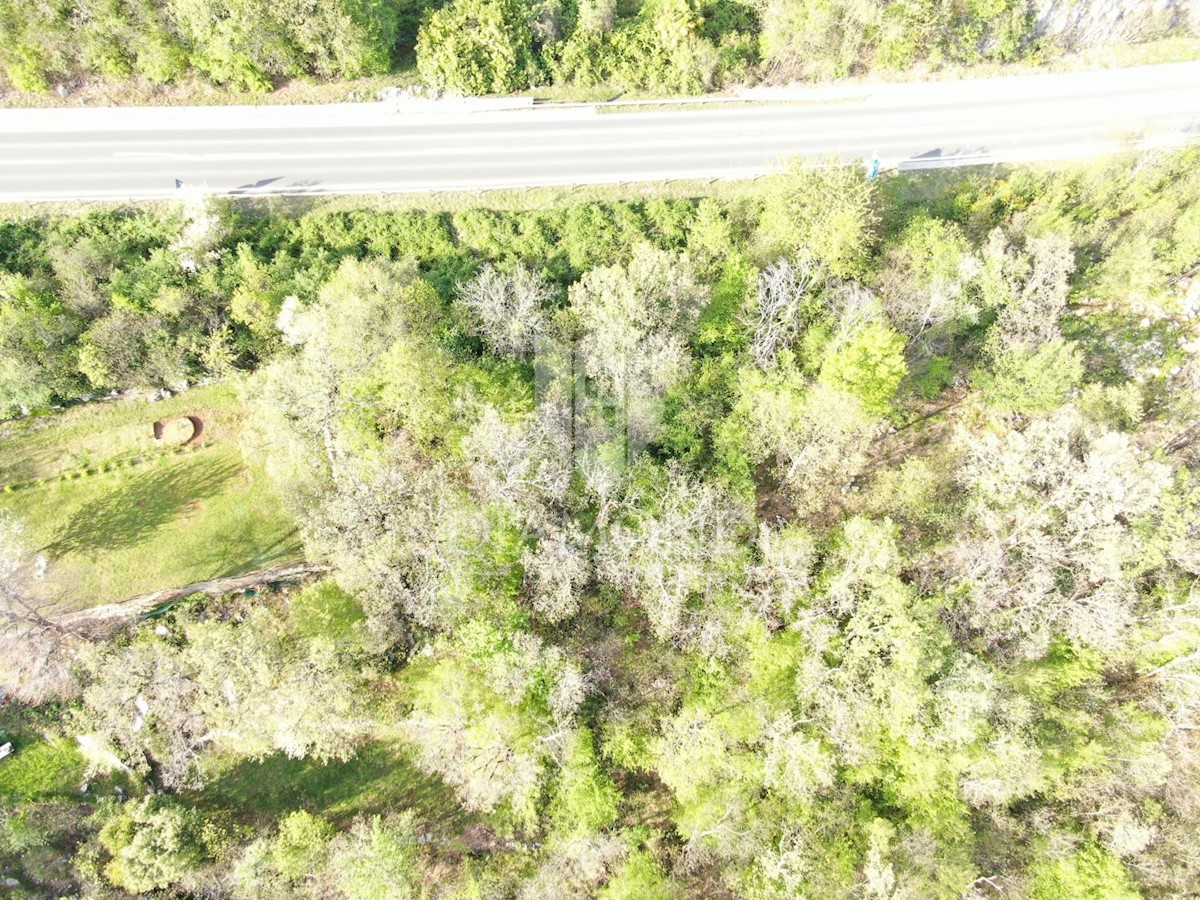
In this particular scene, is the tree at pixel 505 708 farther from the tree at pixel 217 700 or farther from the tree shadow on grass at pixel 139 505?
the tree shadow on grass at pixel 139 505

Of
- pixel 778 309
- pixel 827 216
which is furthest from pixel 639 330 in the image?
pixel 827 216

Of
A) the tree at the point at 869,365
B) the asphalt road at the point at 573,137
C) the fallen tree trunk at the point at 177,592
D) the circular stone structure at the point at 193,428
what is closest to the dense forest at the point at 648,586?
the tree at the point at 869,365

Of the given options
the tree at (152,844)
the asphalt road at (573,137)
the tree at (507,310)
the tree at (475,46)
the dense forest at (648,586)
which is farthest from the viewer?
the tree at (475,46)

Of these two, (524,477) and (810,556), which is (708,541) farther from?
(524,477)

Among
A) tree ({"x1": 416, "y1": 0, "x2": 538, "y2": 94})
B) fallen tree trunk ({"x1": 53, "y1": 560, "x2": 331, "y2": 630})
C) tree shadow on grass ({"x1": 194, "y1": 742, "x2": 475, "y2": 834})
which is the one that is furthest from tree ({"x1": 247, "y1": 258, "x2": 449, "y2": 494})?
tree ({"x1": 416, "y1": 0, "x2": 538, "y2": 94})

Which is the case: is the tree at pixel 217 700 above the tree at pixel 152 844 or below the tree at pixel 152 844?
above

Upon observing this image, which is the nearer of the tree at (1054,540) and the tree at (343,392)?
the tree at (1054,540)

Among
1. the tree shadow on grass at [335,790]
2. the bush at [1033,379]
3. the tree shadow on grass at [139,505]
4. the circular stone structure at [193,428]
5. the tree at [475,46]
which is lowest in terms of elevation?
the tree shadow on grass at [335,790]

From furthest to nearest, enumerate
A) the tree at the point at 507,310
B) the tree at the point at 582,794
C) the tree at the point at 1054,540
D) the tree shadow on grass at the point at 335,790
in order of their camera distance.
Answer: the tree at the point at 507,310
the tree shadow on grass at the point at 335,790
the tree at the point at 1054,540
the tree at the point at 582,794
